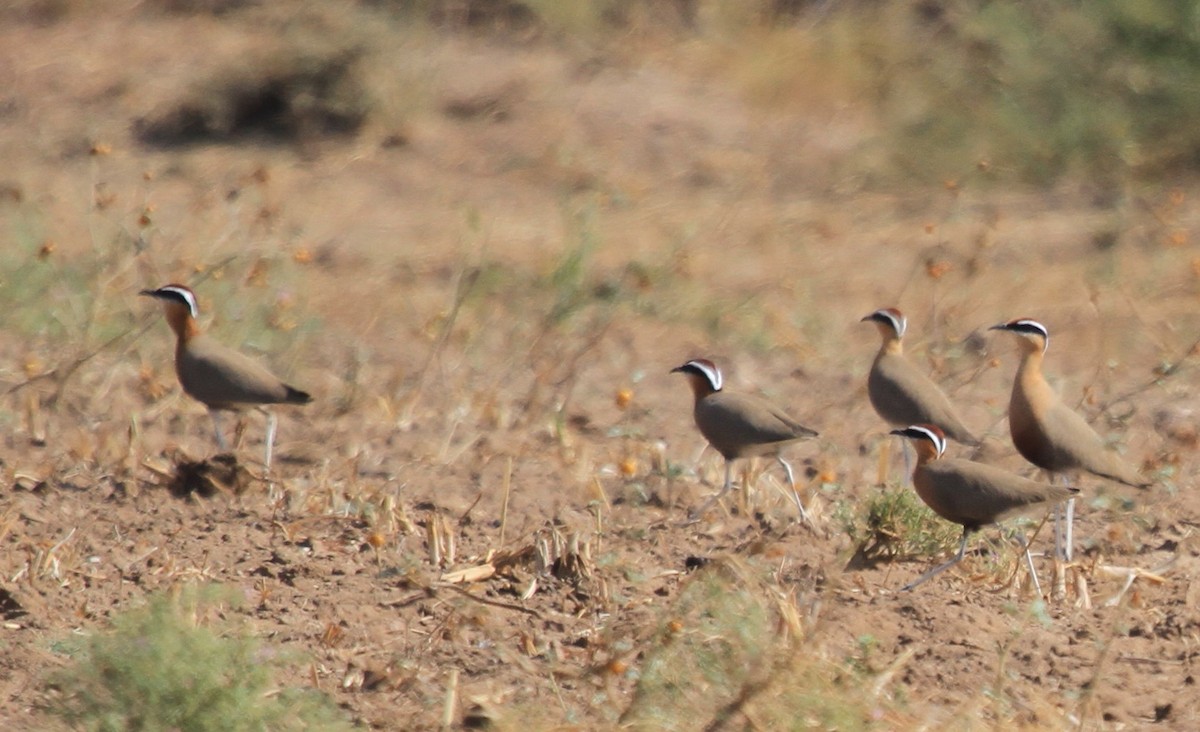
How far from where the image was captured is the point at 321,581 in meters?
6.91

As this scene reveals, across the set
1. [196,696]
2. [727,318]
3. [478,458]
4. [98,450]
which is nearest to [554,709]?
[196,696]

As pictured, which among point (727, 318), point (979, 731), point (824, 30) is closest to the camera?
point (979, 731)

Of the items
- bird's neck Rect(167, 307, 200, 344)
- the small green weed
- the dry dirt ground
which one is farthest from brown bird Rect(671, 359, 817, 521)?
bird's neck Rect(167, 307, 200, 344)

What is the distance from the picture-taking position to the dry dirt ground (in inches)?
245

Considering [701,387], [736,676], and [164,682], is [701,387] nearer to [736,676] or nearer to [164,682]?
[736,676]

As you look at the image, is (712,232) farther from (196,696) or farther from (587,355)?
(196,696)

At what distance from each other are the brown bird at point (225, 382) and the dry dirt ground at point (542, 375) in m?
0.30

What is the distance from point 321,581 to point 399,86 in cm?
928

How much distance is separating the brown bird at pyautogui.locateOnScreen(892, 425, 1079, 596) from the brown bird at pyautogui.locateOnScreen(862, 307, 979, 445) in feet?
4.27

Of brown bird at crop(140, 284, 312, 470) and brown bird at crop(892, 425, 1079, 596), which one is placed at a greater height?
brown bird at crop(892, 425, 1079, 596)

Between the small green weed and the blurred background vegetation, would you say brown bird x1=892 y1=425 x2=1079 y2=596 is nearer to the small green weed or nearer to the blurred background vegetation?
the small green weed

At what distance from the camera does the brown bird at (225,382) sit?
28.6 feet

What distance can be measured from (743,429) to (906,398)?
978 mm

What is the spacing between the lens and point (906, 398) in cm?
859
